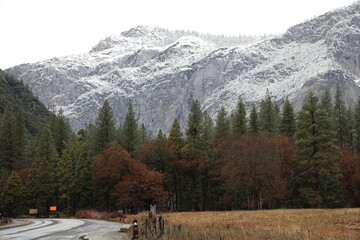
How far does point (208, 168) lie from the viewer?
65.6m

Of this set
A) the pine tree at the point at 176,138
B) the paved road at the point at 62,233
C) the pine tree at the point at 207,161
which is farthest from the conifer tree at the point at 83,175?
the paved road at the point at 62,233

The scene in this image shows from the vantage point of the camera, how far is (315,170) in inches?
1896

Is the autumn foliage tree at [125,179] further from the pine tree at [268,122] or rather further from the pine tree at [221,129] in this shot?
the pine tree at [268,122]

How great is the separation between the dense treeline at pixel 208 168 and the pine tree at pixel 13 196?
0.19 m

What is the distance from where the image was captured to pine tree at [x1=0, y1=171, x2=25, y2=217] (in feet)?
228

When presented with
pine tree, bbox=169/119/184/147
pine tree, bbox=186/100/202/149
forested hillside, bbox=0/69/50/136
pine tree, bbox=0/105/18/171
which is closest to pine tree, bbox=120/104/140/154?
pine tree, bbox=169/119/184/147

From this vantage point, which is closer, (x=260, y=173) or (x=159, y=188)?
(x=260, y=173)

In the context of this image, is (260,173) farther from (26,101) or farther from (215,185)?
(26,101)

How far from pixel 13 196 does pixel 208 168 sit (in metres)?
38.1

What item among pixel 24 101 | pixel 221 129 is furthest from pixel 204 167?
pixel 24 101

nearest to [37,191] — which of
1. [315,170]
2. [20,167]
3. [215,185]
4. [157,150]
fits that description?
[20,167]

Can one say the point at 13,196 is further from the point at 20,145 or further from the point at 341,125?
the point at 341,125

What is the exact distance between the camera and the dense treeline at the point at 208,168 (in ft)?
170

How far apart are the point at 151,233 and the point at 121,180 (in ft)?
144
